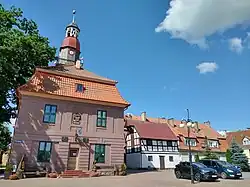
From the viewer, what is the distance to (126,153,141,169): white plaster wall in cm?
3928

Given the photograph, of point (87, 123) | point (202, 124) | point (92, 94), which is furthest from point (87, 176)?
point (202, 124)

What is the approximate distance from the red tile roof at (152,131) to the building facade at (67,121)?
635 inches

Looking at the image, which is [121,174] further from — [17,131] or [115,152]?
[17,131]

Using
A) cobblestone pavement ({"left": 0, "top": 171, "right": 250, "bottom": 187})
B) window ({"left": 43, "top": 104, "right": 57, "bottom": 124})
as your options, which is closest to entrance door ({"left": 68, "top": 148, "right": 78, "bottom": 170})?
window ({"left": 43, "top": 104, "right": 57, "bottom": 124})

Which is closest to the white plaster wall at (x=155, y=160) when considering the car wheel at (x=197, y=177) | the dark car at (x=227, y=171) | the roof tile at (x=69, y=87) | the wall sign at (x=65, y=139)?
the roof tile at (x=69, y=87)

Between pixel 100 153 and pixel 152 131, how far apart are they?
20.1 metres

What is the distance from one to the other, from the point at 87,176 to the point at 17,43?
13298 mm

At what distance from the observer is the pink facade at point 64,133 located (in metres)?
20.8

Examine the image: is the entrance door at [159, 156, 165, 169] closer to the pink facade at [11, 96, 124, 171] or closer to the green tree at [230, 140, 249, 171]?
the green tree at [230, 140, 249, 171]

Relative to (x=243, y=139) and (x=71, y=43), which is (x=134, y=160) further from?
(x=243, y=139)

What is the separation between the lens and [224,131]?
216ft

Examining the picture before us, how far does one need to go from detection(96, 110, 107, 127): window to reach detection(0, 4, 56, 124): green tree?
338 inches

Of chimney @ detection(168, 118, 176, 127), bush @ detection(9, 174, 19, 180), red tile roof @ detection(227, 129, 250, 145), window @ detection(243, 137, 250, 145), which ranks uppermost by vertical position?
chimney @ detection(168, 118, 176, 127)

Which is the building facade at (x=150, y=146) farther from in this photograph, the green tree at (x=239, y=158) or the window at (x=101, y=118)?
the window at (x=101, y=118)
